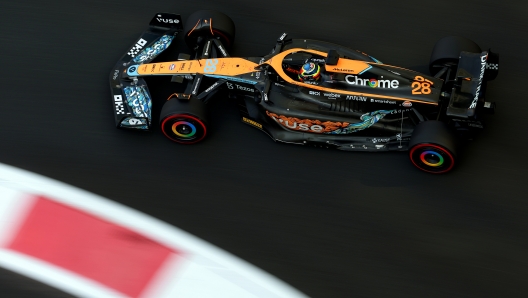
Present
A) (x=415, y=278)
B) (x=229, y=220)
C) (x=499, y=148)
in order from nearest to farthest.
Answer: (x=415, y=278) → (x=229, y=220) → (x=499, y=148)

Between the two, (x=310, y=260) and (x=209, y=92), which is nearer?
(x=310, y=260)

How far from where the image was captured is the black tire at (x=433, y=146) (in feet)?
20.8

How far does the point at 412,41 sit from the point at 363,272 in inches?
128

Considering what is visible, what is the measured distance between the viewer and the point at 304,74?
6676 mm

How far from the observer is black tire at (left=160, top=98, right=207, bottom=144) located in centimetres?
677

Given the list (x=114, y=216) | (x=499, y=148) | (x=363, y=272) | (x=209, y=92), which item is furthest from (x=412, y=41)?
(x=114, y=216)

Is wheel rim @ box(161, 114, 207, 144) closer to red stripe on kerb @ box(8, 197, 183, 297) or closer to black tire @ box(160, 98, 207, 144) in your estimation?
black tire @ box(160, 98, 207, 144)

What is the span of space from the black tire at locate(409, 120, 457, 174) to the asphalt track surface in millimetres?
231

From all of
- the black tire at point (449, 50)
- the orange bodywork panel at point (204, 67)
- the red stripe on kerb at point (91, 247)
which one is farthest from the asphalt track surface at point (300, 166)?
the black tire at point (449, 50)

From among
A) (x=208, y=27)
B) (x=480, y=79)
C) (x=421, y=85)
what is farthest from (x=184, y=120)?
(x=480, y=79)

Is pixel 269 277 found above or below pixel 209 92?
below

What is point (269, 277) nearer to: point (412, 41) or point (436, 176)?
point (436, 176)

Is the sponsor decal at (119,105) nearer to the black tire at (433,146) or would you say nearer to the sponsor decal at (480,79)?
the black tire at (433,146)

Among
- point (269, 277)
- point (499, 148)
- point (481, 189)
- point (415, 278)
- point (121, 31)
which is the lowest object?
point (269, 277)
